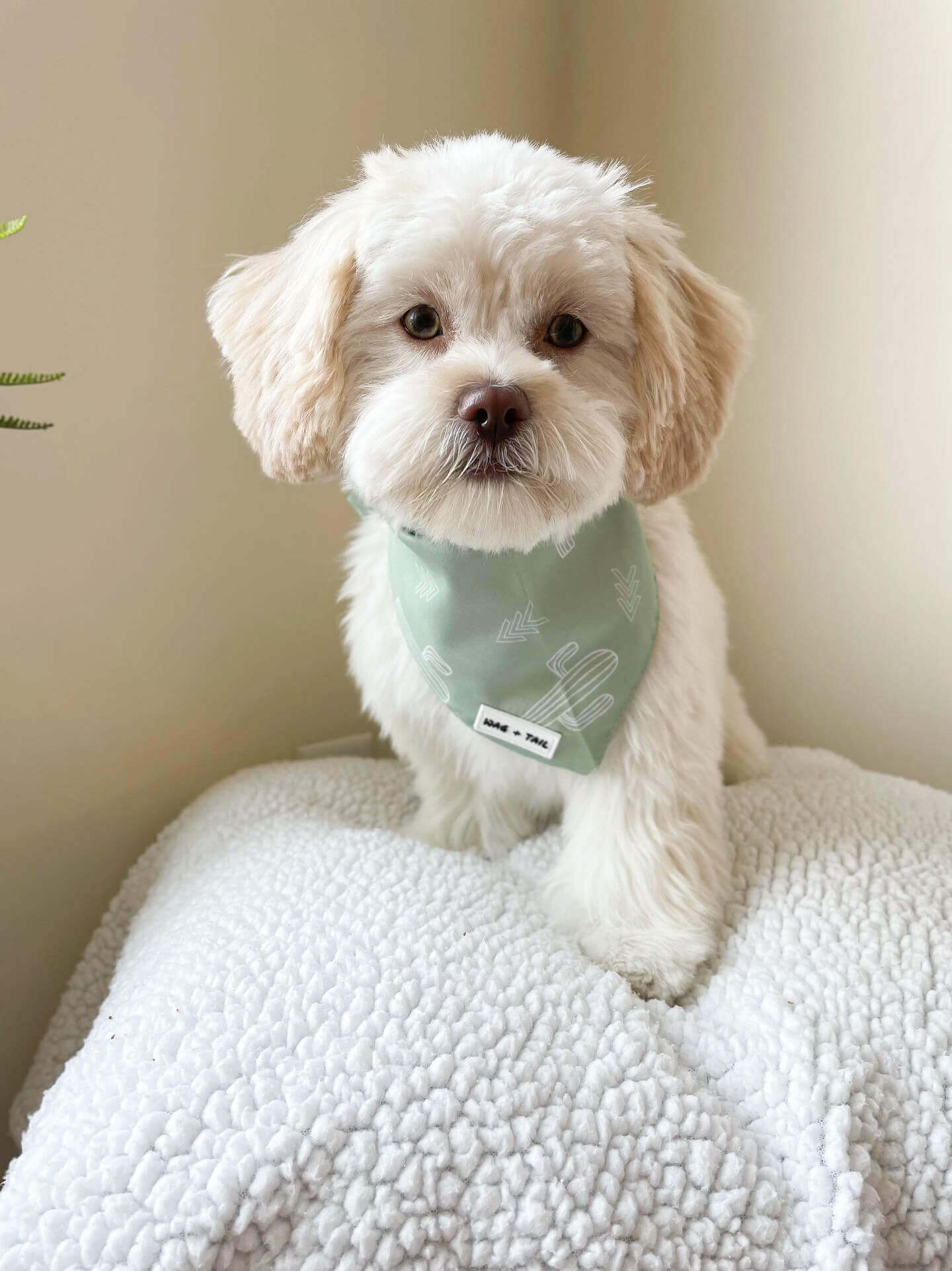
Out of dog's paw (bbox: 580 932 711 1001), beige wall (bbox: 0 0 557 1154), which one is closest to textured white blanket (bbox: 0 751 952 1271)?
dog's paw (bbox: 580 932 711 1001)

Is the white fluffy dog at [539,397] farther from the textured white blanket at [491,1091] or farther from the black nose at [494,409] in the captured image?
the textured white blanket at [491,1091]

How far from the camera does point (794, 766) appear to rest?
4.75ft

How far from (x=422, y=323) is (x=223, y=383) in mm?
556

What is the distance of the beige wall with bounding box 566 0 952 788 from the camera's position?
133cm

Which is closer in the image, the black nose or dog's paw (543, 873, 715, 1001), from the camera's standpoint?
the black nose

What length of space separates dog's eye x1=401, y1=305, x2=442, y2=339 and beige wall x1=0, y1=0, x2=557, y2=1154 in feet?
1.70

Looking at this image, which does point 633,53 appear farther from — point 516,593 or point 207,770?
point 207,770

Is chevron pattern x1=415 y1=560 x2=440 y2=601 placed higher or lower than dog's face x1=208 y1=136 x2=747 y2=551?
lower

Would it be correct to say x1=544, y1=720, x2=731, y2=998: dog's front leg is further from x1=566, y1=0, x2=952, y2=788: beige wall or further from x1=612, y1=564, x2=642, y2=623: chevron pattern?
x1=566, y1=0, x2=952, y2=788: beige wall

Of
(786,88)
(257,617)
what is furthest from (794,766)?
(786,88)

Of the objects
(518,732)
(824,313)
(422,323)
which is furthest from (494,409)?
(824,313)

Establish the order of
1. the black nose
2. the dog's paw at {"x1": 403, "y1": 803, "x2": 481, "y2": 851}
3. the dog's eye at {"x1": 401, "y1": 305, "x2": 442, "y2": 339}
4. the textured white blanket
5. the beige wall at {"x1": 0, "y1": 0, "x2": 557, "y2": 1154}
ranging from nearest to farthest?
the textured white blanket < the black nose < the dog's eye at {"x1": 401, "y1": 305, "x2": 442, "y2": 339} < the beige wall at {"x1": 0, "y1": 0, "x2": 557, "y2": 1154} < the dog's paw at {"x1": 403, "y1": 803, "x2": 481, "y2": 851}

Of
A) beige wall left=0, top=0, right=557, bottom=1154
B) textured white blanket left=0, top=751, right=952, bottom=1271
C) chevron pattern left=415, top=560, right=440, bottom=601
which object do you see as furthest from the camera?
beige wall left=0, top=0, right=557, bottom=1154

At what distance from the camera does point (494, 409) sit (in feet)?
2.76
